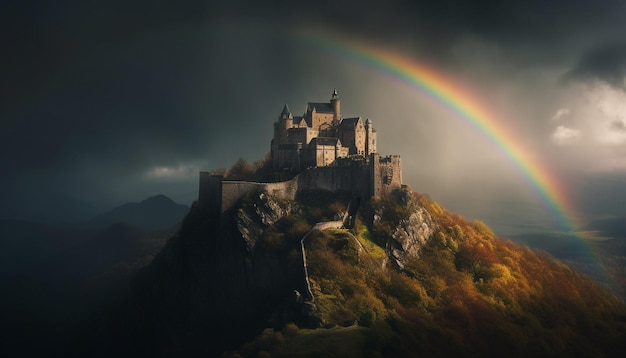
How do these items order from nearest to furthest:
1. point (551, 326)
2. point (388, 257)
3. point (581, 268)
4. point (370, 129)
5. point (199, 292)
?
point (388, 257) < point (551, 326) < point (199, 292) < point (370, 129) < point (581, 268)

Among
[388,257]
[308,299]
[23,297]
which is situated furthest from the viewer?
[23,297]

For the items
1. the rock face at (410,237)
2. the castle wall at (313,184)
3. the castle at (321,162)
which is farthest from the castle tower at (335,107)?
the rock face at (410,237)

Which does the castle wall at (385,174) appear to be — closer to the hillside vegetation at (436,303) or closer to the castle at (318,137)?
the hillside vegetation at (436,303)

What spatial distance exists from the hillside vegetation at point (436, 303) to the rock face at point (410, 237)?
966mm

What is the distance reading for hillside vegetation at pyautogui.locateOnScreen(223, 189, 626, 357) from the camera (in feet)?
166

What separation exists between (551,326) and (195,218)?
59.8 m

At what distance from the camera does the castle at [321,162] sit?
70062 mm

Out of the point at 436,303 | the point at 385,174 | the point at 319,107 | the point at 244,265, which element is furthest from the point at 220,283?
the point at 319,107

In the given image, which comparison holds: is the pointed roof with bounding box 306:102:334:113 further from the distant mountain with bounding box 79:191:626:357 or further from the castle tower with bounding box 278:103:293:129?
the distant mountain with bounding box 79:191:626:357

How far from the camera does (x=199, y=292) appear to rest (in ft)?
244

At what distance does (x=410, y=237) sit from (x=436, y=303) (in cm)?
1059

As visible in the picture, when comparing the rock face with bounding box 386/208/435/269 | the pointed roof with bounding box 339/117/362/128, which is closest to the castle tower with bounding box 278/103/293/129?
the pointed roof with bounding box 339/117/362/128

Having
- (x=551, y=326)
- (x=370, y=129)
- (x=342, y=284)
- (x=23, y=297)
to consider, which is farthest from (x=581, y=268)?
(x=23, y=297)

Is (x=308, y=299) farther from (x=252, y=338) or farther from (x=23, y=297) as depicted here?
(x=23, y=297)
